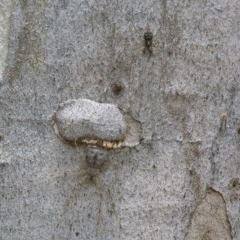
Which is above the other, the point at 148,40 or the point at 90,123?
the point at 148,40

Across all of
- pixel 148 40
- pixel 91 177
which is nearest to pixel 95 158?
pixel 91 177

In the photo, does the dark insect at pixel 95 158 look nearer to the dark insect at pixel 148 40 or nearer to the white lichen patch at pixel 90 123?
the white lichen patch at pixel 90 123

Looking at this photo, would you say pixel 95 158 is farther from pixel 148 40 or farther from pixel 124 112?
pixel 148 40

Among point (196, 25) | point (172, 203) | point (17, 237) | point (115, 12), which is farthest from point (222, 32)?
point (17, 237)

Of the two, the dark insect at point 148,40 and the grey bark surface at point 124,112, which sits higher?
the dark insect at point 148,40

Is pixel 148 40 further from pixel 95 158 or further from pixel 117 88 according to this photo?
pixel 95 158

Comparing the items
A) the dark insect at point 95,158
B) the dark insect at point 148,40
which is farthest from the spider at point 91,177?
the dark insect at point 148,40
